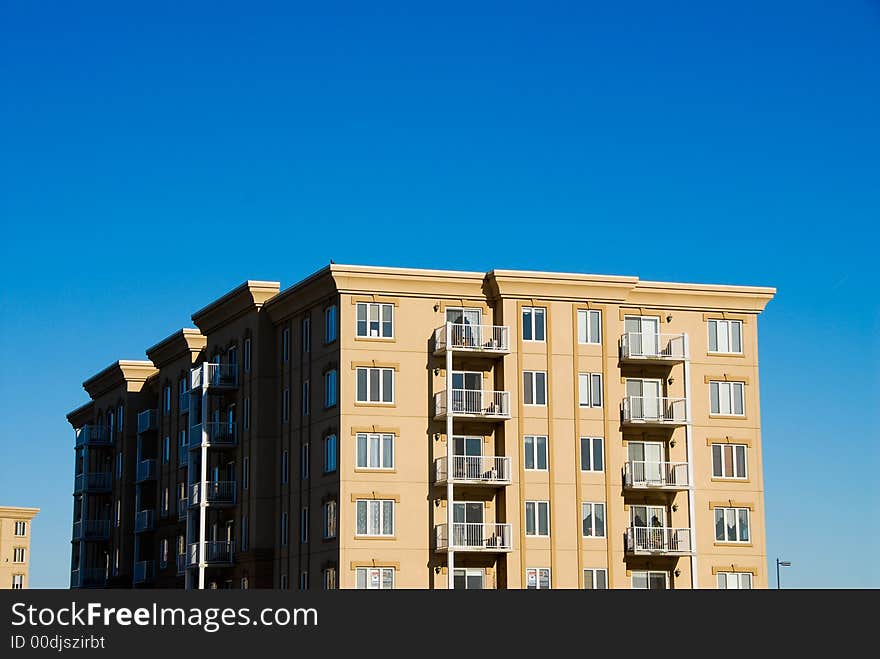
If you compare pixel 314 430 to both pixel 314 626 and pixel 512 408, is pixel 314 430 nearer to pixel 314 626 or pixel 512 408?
pixel 512 408

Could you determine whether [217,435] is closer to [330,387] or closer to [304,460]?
[304,460]

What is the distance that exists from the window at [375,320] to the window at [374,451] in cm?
520

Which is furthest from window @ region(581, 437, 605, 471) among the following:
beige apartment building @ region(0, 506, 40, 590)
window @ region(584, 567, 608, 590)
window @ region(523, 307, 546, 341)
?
beige apartment building @ region(0, 506, 40, 590)

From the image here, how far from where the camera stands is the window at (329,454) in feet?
261

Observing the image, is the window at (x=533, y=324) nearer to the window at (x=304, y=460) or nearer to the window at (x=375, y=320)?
the window at (x=375, y=320)

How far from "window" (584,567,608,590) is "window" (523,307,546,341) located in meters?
12.3

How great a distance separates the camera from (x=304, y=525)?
8200cm

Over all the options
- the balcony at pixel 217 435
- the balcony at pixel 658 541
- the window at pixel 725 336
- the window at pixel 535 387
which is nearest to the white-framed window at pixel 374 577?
the window at pixel 535 387

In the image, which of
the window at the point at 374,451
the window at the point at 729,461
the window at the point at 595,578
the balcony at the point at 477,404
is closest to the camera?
the window at the point at 374,451

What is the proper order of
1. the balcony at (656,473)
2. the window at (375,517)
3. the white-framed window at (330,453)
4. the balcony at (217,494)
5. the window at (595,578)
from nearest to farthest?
the window at (375,517), the white-framed window at (330,453), the window at (595,578), the balcony at (656,473), the balcony at (217,494)

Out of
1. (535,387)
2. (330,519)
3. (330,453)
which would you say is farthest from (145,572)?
(535,387)

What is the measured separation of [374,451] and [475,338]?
7913 millimetres

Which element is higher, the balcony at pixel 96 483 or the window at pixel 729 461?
the balcony at pixel 96 483

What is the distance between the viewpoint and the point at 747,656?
43.0 m
